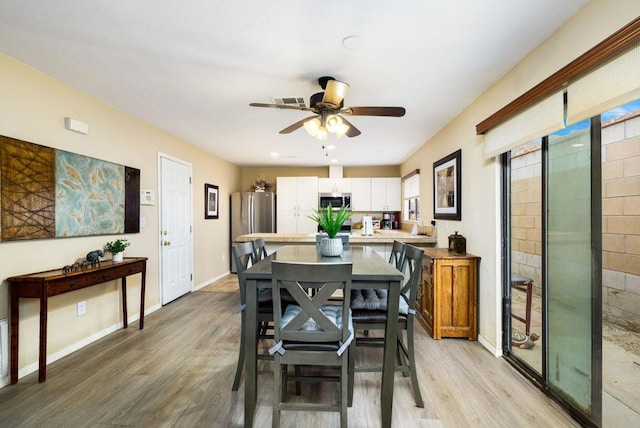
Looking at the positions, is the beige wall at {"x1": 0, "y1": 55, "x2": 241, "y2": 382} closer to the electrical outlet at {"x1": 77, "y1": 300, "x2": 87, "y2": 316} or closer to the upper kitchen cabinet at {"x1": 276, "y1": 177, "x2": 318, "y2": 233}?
the electrical outlet at {"x1": 77, "y1": 300, "x2": 87, "y2": 316}

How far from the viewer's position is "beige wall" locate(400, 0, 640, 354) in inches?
59.3

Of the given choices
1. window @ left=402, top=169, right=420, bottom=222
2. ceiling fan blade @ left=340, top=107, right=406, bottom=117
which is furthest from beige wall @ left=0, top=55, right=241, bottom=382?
window @ left=402, top=169, right=420, bottom=222

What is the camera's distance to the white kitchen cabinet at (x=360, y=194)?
6332 mm

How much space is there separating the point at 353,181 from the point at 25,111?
5121mm

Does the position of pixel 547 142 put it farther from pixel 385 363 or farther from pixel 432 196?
pixel 432 196

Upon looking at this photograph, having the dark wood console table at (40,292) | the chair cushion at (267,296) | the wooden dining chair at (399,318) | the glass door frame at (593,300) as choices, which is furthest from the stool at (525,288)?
the dark wood console table at (40,292)

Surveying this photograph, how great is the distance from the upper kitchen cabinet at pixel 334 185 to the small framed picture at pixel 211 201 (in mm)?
2164

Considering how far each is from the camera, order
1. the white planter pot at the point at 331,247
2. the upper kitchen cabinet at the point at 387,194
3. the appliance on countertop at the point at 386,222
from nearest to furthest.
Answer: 1. the white planter pot at the point at 331,247
2. the upper kitchen cabinet at the point at 387,194
3. the appliance on countertop at the point at 386,222

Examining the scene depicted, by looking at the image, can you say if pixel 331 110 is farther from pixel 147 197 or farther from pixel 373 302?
pixel 147 197

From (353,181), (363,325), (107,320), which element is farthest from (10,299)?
(353,181)

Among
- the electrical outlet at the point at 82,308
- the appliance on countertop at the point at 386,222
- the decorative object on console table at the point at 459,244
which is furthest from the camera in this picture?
the appliance on countertop at the point at 386,222

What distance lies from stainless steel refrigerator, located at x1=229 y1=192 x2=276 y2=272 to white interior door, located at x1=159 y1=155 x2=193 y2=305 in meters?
1.55

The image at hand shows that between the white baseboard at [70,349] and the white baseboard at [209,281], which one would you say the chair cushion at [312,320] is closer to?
the white baseboard at [70,349]

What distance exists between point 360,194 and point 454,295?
148 inches
